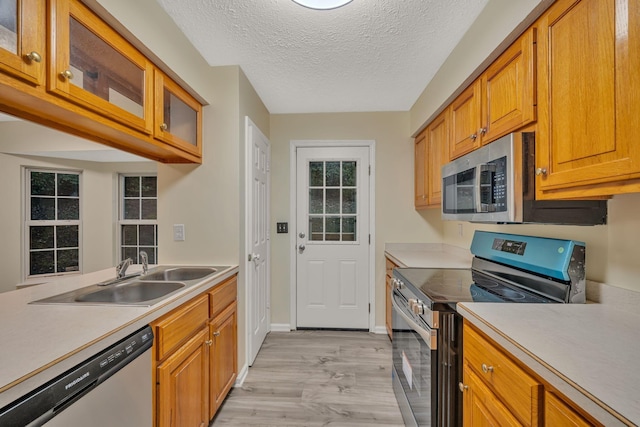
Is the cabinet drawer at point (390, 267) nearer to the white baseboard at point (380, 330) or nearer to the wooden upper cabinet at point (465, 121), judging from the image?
the white baseboard at point (380, 330)

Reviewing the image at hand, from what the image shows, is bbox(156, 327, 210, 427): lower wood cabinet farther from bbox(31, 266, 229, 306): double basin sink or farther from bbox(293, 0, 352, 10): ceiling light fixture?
bbox(293, 0, 352, 10): ceiling light fixture

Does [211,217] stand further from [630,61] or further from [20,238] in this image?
[630,61]

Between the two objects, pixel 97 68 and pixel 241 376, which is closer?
pixel 97 68

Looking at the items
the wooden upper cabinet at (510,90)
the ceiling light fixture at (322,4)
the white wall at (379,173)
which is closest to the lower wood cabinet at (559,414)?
the wooden upper cabinet at (510,90)

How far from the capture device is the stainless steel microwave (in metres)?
1.20

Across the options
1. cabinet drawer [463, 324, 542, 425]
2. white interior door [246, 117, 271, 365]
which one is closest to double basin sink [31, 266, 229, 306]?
white interior door [246, 117, 271, 365]

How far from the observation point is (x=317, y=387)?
210 centimetres

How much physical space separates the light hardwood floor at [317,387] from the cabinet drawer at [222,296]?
0.68m

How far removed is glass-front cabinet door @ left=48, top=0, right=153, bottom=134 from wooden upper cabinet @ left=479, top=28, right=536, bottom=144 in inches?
70.6

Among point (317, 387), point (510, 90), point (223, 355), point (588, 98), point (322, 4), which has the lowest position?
point (317, 387)

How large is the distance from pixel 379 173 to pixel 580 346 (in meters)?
2.39

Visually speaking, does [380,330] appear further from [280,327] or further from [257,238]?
[257,238]

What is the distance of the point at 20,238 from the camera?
1419 millimetres

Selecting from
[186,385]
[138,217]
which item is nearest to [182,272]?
[138,217]
